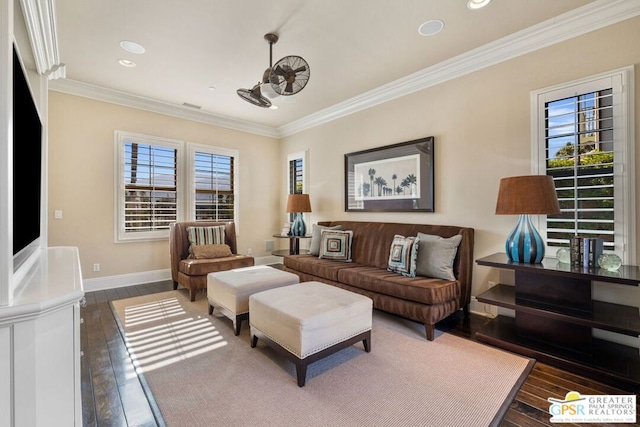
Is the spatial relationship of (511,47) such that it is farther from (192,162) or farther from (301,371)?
(192,162)

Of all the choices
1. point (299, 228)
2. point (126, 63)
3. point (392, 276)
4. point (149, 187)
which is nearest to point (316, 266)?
point (392, 276)

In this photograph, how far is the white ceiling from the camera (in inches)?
97.9

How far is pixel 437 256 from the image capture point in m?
A: 3.01

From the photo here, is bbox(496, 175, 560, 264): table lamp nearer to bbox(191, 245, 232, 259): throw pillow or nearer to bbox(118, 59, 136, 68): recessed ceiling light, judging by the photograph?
bbox(191, 245, 232, 259): throw pillow

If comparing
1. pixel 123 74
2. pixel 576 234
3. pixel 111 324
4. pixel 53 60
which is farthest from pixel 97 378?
pixel 576 234

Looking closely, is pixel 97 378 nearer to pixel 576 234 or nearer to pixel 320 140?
pixel 576 234

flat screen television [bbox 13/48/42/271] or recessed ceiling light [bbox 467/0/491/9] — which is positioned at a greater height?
recessed ceiling light [bbox 467/0/491/9]

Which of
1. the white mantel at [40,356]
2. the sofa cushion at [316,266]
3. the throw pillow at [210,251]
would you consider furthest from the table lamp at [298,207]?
the white mantel at [40,356]

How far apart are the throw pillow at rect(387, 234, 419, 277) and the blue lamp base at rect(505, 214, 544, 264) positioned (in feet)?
2.83

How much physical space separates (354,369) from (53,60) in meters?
3.74

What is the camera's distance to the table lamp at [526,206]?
233cm

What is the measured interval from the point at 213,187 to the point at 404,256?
3743mm

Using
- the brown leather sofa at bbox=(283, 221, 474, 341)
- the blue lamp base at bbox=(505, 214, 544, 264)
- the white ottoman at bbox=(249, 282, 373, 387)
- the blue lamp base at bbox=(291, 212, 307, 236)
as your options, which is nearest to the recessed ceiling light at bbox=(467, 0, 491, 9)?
the blue lamp base at bbox=(505, 214, 544, 264)

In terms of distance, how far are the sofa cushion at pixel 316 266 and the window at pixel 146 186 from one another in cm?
220
